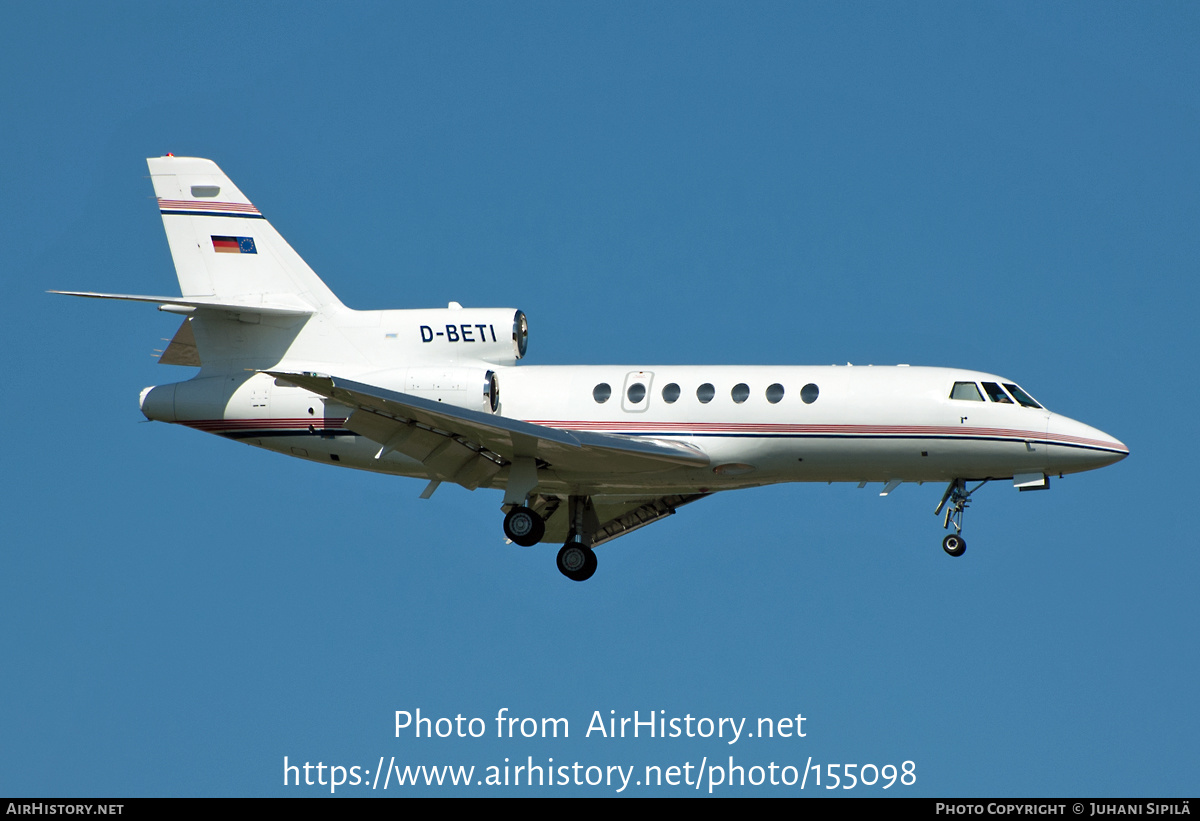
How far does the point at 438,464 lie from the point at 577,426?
8.21 ft

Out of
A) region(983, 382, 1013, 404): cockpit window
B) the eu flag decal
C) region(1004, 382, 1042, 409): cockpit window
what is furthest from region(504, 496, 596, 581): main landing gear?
region(1004, 382, 1042, 409): cockpit window

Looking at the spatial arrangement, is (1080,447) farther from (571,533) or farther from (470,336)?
(470,336)

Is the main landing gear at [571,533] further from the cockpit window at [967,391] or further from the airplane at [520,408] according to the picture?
the cockpit window at [967,391]

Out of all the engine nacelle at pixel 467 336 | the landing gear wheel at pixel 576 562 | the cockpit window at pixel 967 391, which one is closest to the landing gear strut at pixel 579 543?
the landing gear wheel at pixel 576 562

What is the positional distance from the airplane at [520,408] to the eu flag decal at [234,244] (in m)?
0.03

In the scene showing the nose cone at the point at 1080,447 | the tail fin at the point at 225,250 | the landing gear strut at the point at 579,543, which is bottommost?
the landing gear strut at the point at 579,543

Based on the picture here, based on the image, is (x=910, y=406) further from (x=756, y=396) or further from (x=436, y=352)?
(x=436, y=352)

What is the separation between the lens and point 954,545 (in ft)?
89.0

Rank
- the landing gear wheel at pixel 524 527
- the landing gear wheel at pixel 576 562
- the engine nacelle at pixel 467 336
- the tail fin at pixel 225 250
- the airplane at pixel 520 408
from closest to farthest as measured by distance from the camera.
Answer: the airplane at pixel 520 408 → the landing gear wheel at pixel 524 527 → the engine nacelle at pixel 467 336 → the landing gear wheel at pixel 576 562 → the tail fin at pixel 225 250

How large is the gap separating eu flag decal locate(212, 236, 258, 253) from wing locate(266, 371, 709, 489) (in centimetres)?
420

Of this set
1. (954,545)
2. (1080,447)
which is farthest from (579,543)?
(1080,447)

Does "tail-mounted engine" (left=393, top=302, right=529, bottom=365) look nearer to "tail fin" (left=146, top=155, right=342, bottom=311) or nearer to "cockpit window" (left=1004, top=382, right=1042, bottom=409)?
"tail fin" (left=146, top=155, right=342, bottom=311)

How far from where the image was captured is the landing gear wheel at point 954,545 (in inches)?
1066
